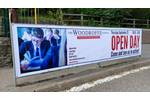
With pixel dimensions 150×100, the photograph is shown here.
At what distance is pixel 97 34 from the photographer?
37.5 ft

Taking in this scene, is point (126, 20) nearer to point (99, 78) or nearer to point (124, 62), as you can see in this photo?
point (124, 62)

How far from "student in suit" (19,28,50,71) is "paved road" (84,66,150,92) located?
1.37 metres

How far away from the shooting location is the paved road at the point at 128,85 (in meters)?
8.98

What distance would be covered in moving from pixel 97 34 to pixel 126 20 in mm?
16196

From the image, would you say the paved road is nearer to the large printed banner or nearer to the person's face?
the large printed banner

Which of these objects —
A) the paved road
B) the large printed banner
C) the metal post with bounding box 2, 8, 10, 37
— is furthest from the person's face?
the metal post with bounding box 2, 8, 10, 37

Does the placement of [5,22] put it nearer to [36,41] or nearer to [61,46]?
[61,46]

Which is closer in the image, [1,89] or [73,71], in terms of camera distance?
[1,89]

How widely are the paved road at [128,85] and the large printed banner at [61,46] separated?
1.15m

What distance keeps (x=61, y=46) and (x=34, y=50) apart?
1064 mm
